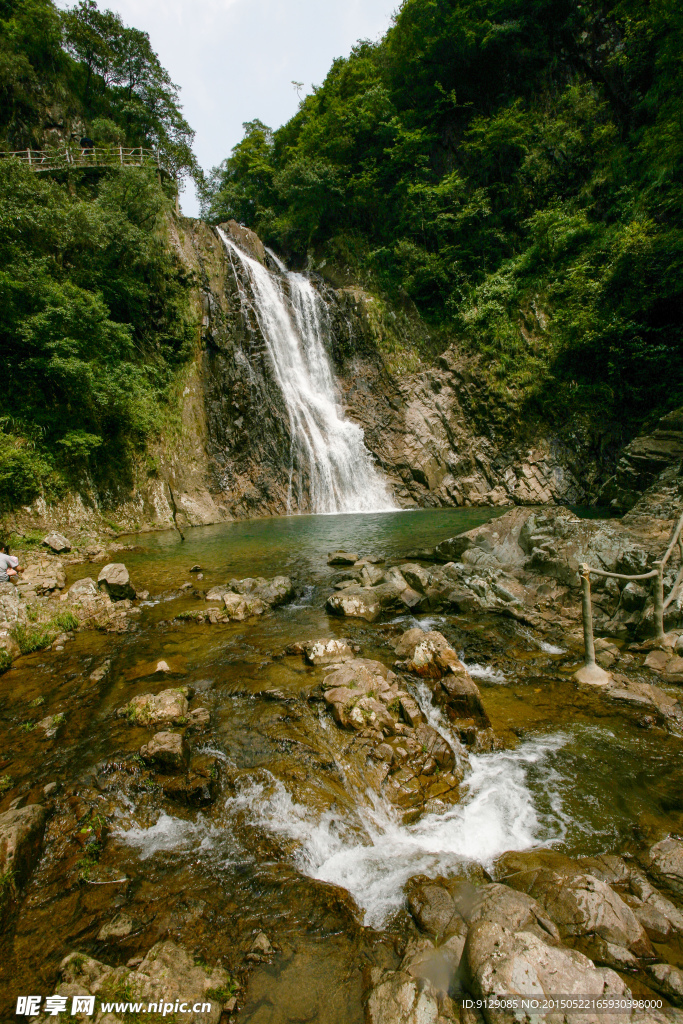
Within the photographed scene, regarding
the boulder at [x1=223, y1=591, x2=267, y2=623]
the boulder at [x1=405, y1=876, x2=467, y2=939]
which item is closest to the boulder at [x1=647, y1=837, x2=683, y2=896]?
the boulder at [x1=405, y1=876, x2=467, y2=939]

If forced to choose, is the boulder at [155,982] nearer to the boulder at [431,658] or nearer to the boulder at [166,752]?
the boulder at [166,752]

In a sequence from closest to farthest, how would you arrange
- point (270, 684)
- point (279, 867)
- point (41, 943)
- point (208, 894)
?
1. point (41, 943)
2. point (208, 894)
3. point (279, 867)
4. point (270, 684)

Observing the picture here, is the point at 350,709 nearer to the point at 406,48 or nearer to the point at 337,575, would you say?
the point at 337,575

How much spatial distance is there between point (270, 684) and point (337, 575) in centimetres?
452

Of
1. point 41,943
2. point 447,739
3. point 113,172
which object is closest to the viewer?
point 41,943

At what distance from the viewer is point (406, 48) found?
85.1 feet

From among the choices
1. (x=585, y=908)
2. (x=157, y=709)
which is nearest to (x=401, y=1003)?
(x=585, y=908)

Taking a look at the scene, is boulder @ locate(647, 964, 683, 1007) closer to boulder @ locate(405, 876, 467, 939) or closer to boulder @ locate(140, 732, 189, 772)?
boulder @ locate(405, 876, 467, 939)

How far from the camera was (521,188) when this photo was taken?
22.9m

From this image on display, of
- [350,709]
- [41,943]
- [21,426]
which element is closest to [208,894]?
[41,943]

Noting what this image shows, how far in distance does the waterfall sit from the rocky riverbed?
45.7 feet

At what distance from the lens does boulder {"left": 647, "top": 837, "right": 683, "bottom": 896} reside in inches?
109

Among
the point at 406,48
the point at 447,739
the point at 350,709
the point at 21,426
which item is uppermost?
the point at 406,48

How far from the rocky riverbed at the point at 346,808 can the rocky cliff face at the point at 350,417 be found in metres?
12.3
